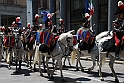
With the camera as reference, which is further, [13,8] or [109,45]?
[13,8]

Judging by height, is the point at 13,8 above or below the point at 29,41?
above

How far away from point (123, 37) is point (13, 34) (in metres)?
6.23

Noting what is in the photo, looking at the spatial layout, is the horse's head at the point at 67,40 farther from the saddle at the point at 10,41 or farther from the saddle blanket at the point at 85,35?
the saddle at the point at 10,41

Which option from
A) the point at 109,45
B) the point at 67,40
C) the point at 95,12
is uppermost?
the point at 95,12

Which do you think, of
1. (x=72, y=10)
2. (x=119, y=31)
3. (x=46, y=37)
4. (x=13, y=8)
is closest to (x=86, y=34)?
(x=46, y=37)

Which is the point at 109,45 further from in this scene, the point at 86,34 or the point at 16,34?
the point at 16,34

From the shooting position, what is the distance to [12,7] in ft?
135

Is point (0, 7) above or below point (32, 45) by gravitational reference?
above

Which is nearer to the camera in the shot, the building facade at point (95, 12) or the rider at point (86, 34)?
the rider at point (86, 34)

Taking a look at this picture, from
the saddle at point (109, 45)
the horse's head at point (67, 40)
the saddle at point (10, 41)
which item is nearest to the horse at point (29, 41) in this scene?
the saddle at point (10, 41)

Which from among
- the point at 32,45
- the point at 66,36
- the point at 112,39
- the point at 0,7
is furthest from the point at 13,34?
the point at 0,7

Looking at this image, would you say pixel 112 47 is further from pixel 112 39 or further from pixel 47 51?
pixel 47 51

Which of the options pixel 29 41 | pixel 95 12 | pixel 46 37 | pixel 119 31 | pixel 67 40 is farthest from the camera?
pixel 95 12

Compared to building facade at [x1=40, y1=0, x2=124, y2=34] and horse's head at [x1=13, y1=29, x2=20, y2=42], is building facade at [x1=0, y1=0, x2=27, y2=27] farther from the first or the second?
horse's head at [x1=13, y1=29, x2=20, y2=42]
